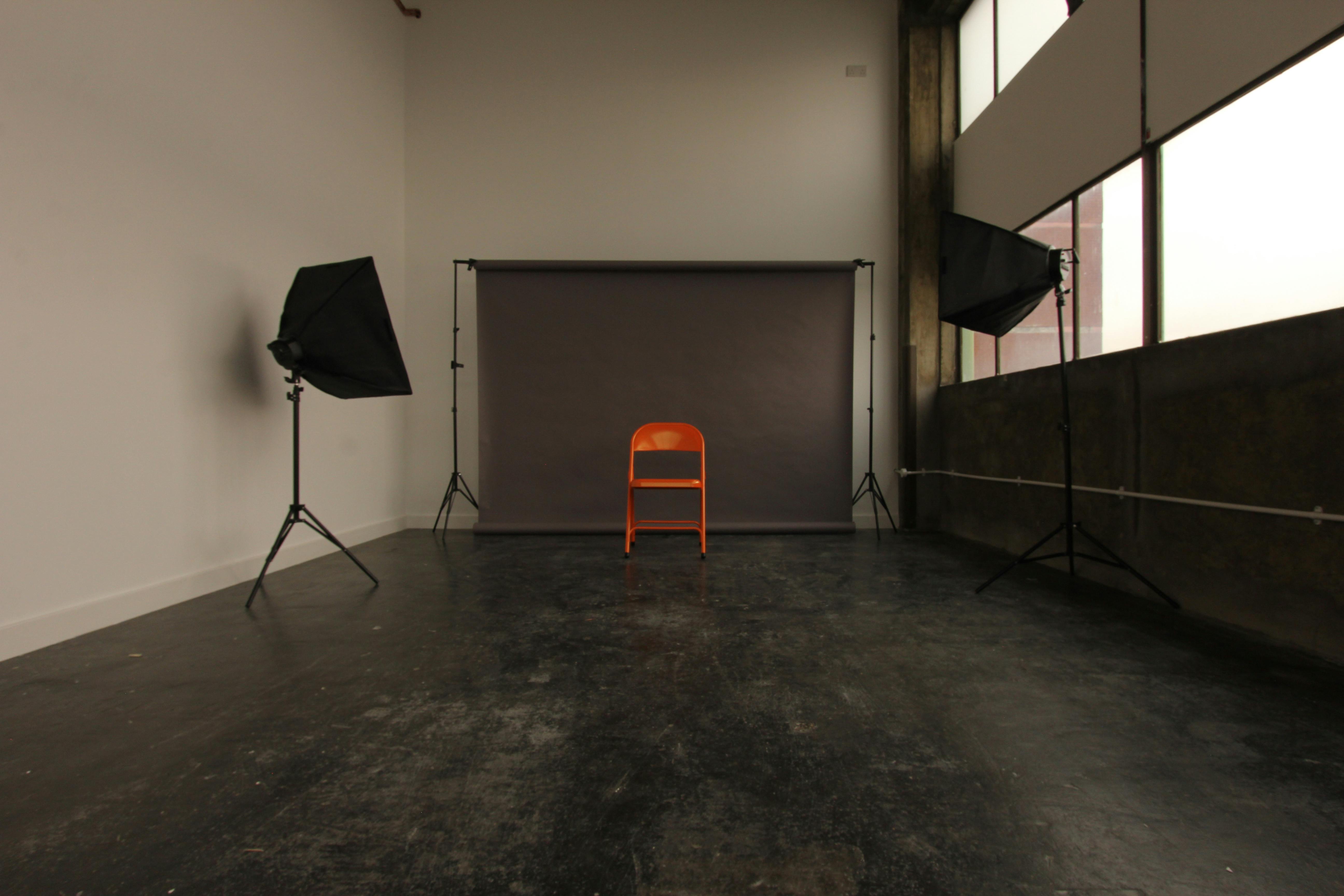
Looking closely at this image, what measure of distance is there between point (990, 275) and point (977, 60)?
262cm

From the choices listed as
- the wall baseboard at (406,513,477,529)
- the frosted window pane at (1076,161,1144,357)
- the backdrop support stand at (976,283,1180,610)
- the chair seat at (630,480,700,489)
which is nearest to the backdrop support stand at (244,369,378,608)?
the chair seat at (630,480,700,489)

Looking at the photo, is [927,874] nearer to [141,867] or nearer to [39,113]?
[141,867]

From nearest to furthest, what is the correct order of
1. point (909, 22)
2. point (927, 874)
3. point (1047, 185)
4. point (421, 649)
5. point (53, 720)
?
point (927, 874) → point (53, 720) → point (421, 649) → point (1047, 185) → point (909, 22)

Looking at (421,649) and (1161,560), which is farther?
(1161,560)

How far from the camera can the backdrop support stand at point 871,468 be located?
4566mm

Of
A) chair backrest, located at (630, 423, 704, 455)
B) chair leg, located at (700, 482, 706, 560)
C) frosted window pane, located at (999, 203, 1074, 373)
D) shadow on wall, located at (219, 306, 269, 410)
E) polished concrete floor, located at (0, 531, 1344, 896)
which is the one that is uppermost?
frosted window pane, located at (999, 203, 1074, 373)

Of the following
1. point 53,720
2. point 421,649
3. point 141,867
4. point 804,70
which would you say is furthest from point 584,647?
point 804,70

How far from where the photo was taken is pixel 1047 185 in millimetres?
3539

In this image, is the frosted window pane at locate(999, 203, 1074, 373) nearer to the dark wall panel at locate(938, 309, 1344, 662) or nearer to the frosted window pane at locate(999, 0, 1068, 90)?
the dark wall panel at locate(938, 309, 1344, 662)

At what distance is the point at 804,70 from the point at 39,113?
4731 millimetres

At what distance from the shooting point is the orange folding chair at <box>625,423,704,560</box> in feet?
12.4

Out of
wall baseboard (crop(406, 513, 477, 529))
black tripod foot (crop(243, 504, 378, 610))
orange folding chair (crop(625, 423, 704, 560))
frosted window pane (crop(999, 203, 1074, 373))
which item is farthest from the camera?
wall baseboard (crop(406, 513, 477, 529))

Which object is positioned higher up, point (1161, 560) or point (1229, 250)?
point (1229, 250)

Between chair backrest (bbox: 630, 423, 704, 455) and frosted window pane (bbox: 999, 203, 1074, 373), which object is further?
chair backrest (bbox: 630, 423, 704, 455)
